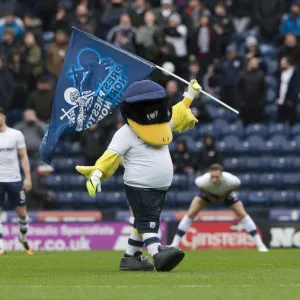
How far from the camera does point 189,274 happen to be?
43.1 feet

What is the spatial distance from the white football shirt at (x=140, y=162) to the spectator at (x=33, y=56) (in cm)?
1441

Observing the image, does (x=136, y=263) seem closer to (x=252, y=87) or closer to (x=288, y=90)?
(x=252, y=87)

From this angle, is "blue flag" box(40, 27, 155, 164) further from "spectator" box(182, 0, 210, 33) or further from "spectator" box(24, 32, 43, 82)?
"spectator" box(182, 0, 210, 33)

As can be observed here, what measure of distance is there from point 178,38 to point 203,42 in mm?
736

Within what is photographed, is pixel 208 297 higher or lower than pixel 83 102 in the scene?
lower

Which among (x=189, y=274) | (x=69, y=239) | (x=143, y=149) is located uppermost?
(x=143, y=149)

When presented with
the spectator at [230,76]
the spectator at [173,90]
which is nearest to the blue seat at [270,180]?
the spectator at [230,76]

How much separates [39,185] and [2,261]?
9.09 meters

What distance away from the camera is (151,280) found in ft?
39.7

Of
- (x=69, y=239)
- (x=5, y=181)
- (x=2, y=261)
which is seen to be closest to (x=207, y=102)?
(x=69, y=239)

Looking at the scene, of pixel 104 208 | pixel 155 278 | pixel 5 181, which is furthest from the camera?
pixel 104 208

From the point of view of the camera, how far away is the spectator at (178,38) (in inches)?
1061

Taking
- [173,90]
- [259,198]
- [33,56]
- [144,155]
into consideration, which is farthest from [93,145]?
[144,155]

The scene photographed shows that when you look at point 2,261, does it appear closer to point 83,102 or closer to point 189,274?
point 83,102
